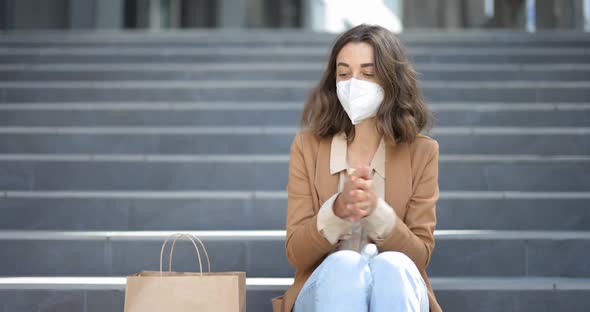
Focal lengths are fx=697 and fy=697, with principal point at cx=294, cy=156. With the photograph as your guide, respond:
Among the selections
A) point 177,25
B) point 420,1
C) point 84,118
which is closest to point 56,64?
point 84,118

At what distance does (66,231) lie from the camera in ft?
10.3

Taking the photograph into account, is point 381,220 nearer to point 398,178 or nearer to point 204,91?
point 398,178

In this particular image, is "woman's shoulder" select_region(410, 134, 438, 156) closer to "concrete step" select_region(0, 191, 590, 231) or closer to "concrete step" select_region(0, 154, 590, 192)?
"concrete step" select_region(0, 191, 590, 231)

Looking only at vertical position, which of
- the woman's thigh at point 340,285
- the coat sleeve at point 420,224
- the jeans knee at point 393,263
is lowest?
the woman's thigh at point 340,285

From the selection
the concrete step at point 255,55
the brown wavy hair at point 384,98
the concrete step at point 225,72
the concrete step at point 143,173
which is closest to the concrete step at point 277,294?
the brown wavy hair at point 384,98

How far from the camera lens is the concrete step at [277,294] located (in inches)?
99.6

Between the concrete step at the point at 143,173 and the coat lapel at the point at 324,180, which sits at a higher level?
the coat lapel at the point at 324,180

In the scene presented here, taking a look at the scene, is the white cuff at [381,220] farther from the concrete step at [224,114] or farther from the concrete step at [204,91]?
the concrete step at [204,91]

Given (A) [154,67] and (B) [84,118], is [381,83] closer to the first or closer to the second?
(B) [84,118]

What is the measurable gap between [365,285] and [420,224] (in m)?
0.32

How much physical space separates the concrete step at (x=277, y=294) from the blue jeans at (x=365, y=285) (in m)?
0.65

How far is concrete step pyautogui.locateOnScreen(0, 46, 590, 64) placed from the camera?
547 cm

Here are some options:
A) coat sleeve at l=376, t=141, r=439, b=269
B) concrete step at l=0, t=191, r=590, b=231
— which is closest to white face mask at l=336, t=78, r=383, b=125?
coat sleeve at l=376, t=141, r=439, b=269

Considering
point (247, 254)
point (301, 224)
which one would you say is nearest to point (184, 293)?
Answer: point (301, 224)
